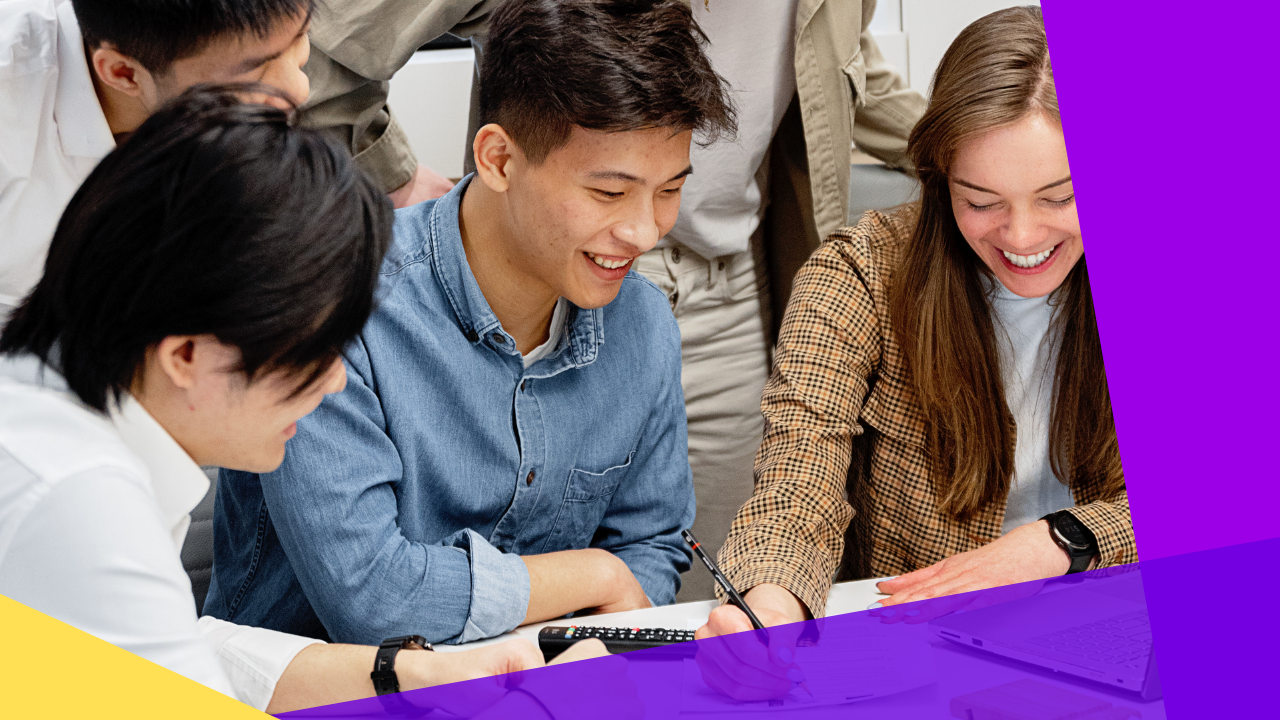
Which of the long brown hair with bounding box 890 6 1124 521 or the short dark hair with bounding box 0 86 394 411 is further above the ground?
the short dark hair with bounding box 0 86 394 411

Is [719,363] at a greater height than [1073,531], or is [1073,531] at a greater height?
[1073,531]

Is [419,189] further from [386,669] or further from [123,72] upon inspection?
[386,669]

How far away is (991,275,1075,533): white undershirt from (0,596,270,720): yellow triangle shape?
3.39ft

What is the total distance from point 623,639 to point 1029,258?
0.64 meters

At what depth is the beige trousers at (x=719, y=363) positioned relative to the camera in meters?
1.76

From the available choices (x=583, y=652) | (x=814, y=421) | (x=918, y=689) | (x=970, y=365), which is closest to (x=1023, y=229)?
(x=970, y=365)

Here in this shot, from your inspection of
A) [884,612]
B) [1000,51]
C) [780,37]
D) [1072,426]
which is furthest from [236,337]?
[780,37]

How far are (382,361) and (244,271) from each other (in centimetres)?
44

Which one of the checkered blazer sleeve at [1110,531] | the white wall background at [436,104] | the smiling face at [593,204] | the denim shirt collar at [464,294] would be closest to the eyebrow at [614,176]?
the smiling face at [593,204]

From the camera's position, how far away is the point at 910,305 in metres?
1.34

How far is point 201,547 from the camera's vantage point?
135cm

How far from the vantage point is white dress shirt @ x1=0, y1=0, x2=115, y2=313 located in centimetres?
102
